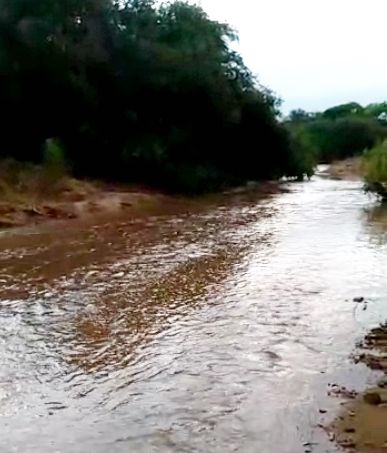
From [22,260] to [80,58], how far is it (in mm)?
15786

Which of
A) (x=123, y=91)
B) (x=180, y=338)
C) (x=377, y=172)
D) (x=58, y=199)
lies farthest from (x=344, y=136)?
(x=180, y=338)

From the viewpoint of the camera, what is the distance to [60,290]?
1274 centimetres

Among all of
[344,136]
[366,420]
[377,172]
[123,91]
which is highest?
[123,91]

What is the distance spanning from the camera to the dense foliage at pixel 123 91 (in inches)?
1156

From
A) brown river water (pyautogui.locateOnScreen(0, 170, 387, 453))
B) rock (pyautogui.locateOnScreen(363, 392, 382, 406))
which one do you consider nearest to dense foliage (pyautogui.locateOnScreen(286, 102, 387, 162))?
brown river water (pyautogui.locateOnScreen(0, 170, 387, 453))

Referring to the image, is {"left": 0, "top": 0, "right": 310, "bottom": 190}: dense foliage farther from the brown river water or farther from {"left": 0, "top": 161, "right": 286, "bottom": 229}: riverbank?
the brown river water

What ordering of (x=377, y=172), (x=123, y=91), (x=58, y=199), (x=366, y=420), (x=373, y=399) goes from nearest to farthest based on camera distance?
(x=366, y=420)
(x=373, y=399)
(x=58, y=199)
(x=377, y=172)
(x=123, y=91)

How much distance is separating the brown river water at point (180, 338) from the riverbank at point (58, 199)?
3896 mm

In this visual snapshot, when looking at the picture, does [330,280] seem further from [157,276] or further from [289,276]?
[157,276]

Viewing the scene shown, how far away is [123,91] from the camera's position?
32.8 meters

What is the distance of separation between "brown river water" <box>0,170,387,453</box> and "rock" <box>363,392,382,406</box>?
31cm

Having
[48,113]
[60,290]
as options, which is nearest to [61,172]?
[48,113]

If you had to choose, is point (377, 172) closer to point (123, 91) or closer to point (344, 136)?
point (123, 91)

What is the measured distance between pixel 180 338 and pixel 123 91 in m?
24.4
